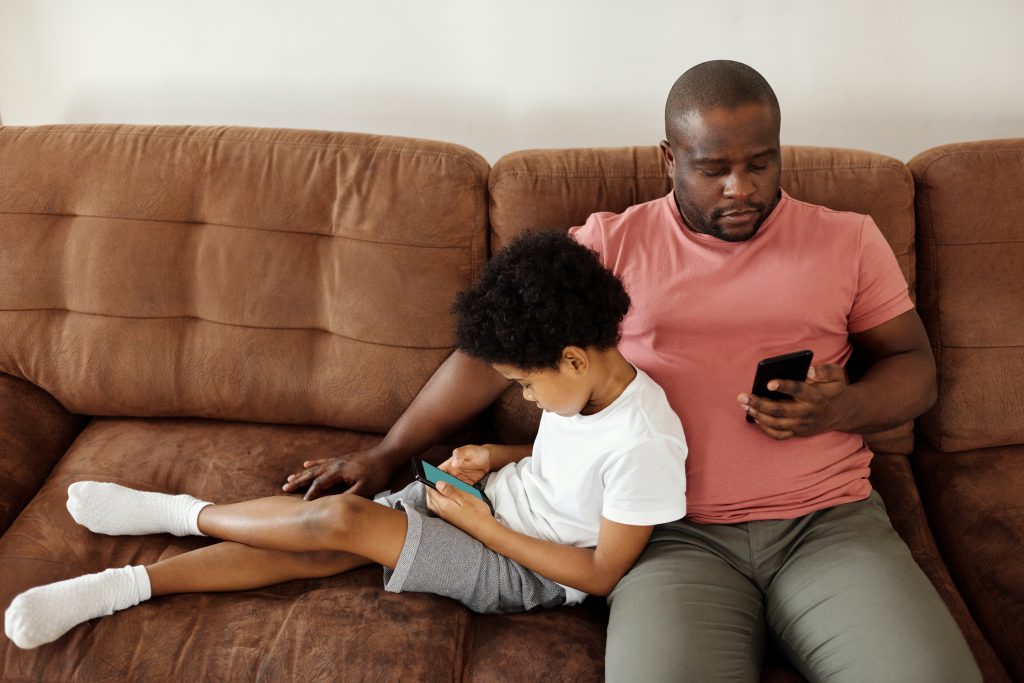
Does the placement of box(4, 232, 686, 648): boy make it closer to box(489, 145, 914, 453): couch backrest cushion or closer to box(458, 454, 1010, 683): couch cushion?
box(458, 454, 1010, 683): couch cushion

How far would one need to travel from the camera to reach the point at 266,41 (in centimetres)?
198

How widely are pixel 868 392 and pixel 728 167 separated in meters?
0.44

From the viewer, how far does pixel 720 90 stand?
138 centimetres

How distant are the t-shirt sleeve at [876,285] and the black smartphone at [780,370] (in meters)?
0.20

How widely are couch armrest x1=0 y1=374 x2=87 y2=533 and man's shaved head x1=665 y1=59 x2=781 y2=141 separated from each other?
1360mm

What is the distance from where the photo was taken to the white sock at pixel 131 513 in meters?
1.50

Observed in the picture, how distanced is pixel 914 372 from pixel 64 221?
5.39ft

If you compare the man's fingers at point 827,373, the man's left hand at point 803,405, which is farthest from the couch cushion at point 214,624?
the man's fingers at point 827,373

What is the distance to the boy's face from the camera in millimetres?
1266

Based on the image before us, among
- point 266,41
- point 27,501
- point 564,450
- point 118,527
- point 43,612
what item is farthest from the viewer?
point 266,41

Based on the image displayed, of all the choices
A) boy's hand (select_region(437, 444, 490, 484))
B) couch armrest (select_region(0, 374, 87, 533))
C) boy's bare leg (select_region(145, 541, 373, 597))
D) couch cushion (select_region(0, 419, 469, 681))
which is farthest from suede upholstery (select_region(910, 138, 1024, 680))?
couch armrest (select_region(0, 374, 87, 533))

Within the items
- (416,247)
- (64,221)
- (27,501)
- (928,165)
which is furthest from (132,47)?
(928,165)

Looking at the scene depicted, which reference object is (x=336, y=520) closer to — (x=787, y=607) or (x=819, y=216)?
(x=787, y=607)

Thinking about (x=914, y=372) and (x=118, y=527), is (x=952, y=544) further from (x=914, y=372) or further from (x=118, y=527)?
(x=118, y=527)
